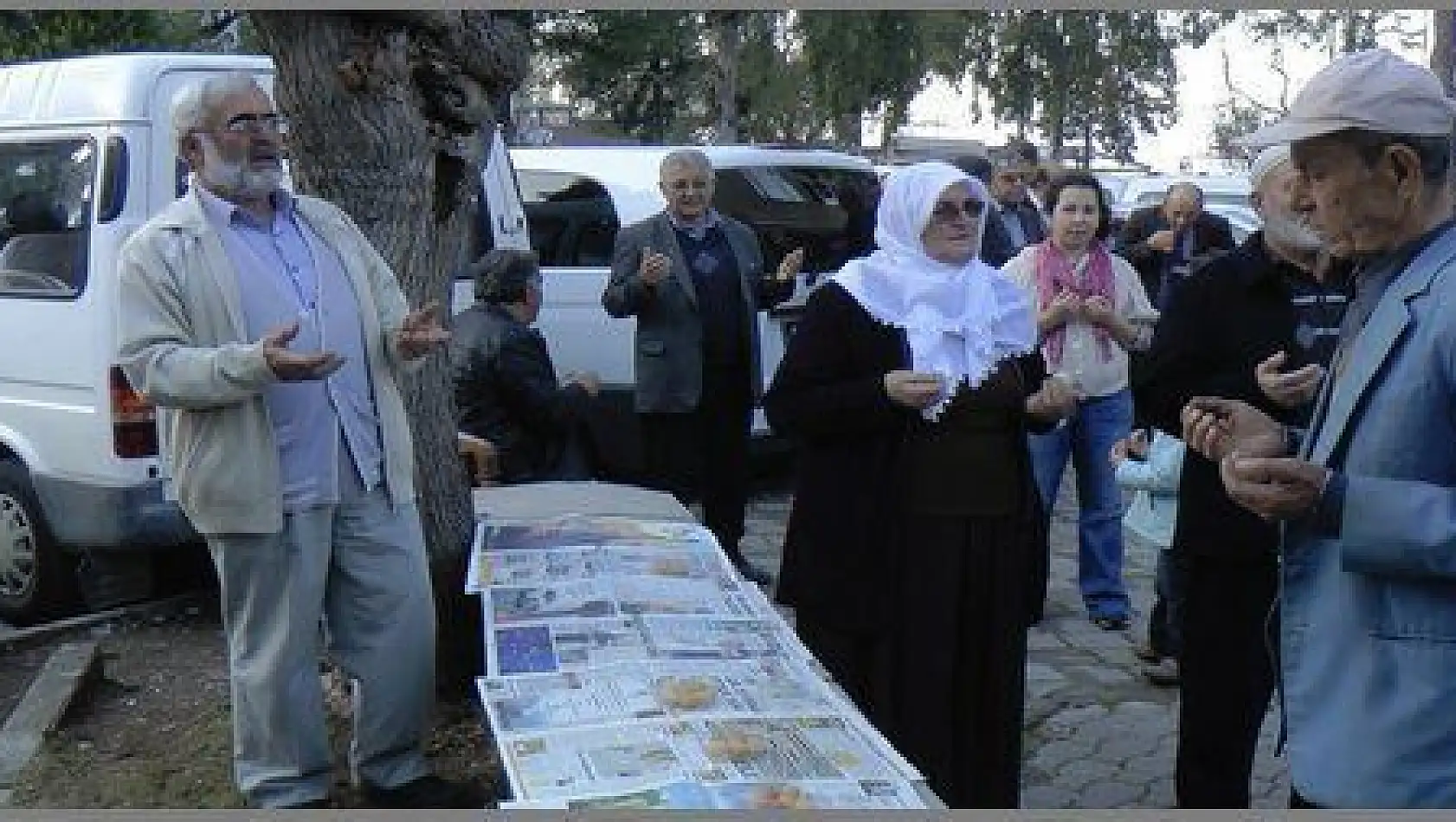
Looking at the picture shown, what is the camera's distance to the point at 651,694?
113 inches

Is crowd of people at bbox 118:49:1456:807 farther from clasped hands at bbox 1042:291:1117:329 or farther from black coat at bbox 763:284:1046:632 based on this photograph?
clasped hands at bbox 1042:291:1117:329

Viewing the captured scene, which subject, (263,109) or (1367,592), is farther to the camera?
(263,109)

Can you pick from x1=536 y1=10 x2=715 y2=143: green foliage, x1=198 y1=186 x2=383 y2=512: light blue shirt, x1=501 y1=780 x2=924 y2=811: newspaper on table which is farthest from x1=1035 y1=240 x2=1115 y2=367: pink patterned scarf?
x1=536 y1=10 x2=715 y2=143: green foliage

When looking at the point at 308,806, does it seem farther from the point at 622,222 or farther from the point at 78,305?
the point at 622,222

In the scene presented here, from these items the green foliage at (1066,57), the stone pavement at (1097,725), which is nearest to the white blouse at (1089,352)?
the stone pavement at (1097,725)

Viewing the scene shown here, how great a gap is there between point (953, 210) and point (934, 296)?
0.21m

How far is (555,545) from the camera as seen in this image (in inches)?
156

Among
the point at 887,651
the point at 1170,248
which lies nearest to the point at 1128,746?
the point at 887,651

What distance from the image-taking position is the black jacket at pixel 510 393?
504cm

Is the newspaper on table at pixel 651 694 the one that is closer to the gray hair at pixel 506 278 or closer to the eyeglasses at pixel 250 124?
the eyeglasses at pixel 250 124

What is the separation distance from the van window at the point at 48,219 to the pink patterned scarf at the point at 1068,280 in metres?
3.57

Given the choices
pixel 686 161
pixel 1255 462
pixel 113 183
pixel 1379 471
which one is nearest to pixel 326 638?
pixel 1255 462

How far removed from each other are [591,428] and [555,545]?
3634 mm
